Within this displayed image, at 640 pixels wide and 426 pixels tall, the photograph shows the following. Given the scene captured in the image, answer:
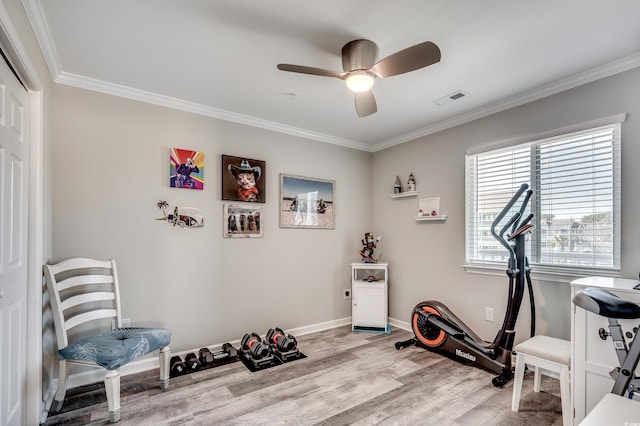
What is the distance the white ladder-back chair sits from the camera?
203cm

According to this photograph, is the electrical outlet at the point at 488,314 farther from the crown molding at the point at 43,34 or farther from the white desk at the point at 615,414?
the crown molding at the point at 43,34

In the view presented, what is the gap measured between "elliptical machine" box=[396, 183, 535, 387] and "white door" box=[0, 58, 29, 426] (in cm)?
306

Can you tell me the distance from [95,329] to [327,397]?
2024 mm

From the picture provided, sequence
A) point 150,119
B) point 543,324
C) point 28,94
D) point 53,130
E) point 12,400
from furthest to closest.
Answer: point 150,119
point 543,324
point 53,130
point 28,94
point 12,400

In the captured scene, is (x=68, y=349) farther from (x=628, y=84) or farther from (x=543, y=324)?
(x=628, y=84)

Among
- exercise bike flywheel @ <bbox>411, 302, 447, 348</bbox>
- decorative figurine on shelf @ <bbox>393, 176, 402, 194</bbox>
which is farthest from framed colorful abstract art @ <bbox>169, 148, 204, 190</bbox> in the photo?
exercise bike flywheel @ <bbox>411, 302, 447, 348</bbox>

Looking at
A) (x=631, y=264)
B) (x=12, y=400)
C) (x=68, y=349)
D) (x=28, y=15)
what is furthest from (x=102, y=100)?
(x=631, y=264)

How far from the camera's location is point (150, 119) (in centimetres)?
295

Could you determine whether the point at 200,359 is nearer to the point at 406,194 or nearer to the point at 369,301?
the point at 369,301

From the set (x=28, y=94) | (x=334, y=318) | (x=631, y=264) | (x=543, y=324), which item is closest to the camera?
(x=28, y=94)

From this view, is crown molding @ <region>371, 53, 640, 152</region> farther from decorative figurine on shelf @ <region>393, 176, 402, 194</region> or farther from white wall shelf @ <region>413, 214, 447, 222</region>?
white wall shelf @ <region>413, 214, 447, 222</region>

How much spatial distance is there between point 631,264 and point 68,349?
13.3 ft

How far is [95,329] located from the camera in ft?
8.59

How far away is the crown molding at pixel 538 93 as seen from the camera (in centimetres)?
235
